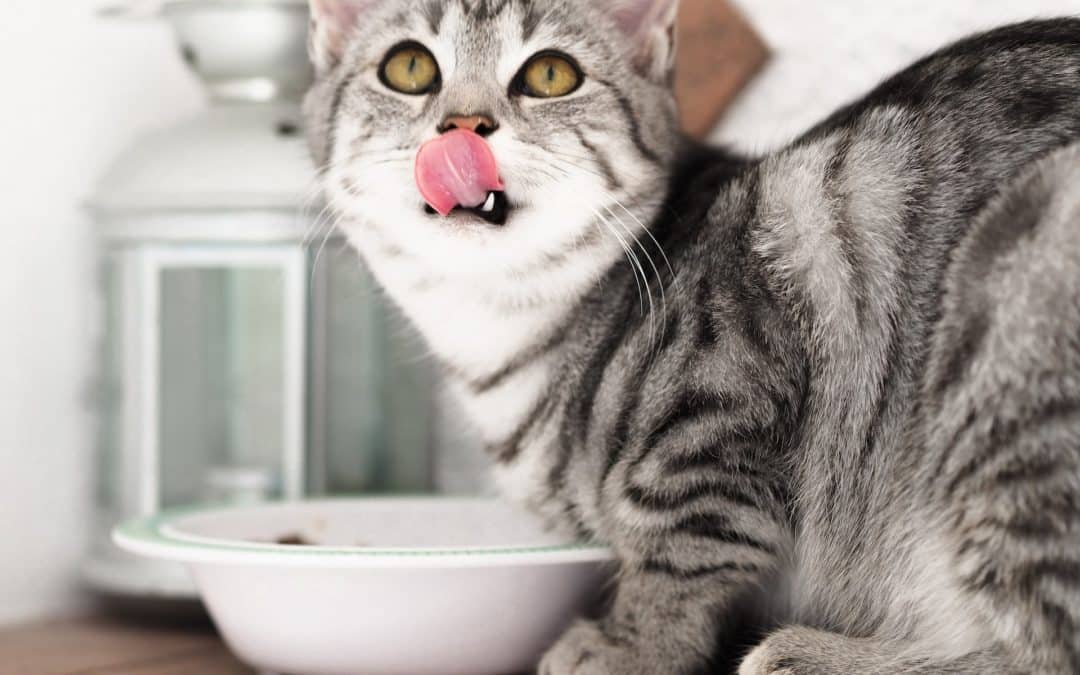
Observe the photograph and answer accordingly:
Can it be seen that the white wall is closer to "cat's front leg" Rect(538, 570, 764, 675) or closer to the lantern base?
the lantern base

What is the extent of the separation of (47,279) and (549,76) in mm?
829

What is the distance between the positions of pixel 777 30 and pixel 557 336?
710 mm

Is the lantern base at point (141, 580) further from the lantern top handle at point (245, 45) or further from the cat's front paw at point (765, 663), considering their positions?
the cat's front paw at point (765, 663)

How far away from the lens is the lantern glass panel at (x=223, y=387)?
162cm

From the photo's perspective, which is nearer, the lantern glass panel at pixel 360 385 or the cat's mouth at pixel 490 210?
the cat's mouth at pixel 490 210

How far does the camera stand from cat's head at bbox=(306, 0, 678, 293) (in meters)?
1.23

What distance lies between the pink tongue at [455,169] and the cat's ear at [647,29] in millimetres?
303

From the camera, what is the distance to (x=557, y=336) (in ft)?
4.40

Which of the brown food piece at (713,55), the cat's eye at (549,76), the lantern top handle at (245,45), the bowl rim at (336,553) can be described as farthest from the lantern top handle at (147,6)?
the bowl rim at (336,553)

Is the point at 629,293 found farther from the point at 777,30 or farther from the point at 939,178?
the point at 777,30

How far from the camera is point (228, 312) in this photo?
1.63 m

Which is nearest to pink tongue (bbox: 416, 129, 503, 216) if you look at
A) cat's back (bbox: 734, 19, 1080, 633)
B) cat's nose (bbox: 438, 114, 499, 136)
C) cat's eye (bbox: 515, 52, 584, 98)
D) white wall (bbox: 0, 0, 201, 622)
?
cat's nose (bbox: 438, 114, 499, 136)

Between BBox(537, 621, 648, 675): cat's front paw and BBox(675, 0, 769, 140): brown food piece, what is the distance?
0.85 m

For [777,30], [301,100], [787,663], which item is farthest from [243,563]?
[777,30]
